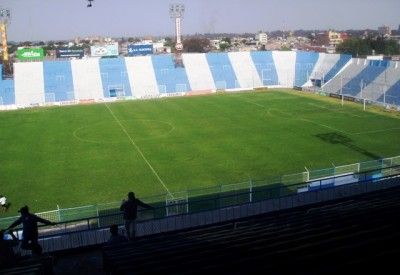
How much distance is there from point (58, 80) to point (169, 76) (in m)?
14.5

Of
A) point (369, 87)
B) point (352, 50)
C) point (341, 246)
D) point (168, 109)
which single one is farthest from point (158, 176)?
point (352, 50)

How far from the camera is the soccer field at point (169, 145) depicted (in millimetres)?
23094

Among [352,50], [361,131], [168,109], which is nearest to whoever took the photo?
[361,131]

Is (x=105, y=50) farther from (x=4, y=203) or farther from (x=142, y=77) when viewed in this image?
(x=4, y=203)

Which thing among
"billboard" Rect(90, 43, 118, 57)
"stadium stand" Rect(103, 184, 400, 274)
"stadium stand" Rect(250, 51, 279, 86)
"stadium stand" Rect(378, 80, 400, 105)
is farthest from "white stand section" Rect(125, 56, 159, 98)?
"stadium stand" Rect(103, 184, 400, 274)

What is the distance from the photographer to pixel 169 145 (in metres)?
31.2

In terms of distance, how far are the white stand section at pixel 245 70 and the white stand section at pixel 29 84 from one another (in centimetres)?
2660

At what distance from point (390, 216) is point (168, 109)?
40.1 metres

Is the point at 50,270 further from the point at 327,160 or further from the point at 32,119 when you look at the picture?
the point at 32,119

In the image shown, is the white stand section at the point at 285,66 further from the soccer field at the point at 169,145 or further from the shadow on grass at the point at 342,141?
the shadow on grass at the point at 342,141

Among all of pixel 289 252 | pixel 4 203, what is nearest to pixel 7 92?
pixel 4 203

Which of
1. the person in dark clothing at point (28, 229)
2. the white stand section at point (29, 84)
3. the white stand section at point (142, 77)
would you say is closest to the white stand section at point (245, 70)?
the white stand section at point (142, 77)

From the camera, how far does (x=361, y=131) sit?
33.7 metres

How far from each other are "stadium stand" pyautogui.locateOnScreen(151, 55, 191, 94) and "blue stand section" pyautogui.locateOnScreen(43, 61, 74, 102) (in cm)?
1154
